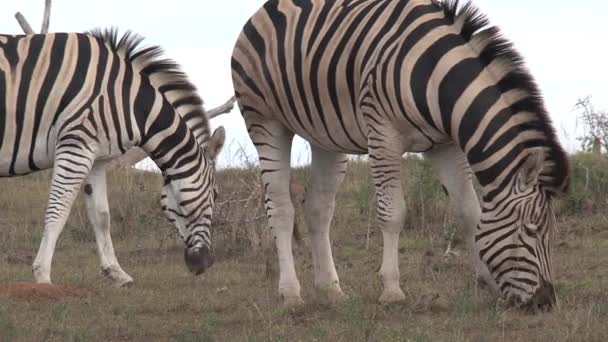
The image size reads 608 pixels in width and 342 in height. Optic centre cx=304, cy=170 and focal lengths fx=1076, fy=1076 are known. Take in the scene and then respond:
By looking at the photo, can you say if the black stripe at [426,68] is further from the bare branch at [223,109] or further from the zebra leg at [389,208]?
the bare branch at [223,109]

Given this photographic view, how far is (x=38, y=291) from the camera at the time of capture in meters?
7.94

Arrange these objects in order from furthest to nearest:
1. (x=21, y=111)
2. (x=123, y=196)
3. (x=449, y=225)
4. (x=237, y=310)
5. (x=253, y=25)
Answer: (x=123, y=196)
(x=449, y=225)
(x=21, y=111)
(x=253, y=25)
(x=237, y=310)

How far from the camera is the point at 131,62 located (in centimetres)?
956

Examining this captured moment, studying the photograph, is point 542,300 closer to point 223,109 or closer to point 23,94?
point 23,94

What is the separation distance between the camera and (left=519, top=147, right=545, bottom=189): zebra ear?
621cm

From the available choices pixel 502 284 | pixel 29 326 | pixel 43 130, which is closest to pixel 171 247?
pixel 43 130

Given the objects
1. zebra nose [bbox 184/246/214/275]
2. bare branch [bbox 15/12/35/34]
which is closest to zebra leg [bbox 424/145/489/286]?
zebra nose [bbox 184/246/214/275]

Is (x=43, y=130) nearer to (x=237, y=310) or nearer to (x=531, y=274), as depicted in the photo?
(x=237, y=310)

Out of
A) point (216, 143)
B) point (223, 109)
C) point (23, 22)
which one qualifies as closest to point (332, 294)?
point (216, 143)

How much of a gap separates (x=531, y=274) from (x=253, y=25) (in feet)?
10.2

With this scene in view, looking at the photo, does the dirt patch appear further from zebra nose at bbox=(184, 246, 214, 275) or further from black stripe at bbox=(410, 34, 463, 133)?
black stripe at bbox=(410, 34, 463, 133)

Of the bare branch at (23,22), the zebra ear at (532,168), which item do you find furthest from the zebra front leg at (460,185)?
the bare branch at (23,22)

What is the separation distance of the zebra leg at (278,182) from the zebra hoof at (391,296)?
0.92 m

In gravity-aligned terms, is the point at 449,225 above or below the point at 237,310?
above
